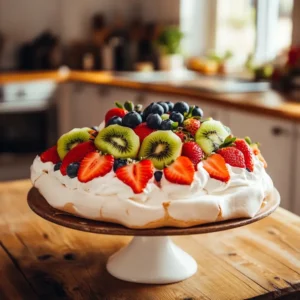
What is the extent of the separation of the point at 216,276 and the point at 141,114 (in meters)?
0.37

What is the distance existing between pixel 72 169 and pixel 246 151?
14.1 inches

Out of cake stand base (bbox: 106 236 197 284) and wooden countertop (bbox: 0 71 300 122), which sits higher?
wooden countertop (bbox: 0 71 300 122)

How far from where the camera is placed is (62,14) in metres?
5.00

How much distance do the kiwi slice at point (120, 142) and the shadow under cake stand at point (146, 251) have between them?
0.45 ft

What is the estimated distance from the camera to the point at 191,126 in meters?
1.29

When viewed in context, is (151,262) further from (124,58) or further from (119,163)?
(124,58)

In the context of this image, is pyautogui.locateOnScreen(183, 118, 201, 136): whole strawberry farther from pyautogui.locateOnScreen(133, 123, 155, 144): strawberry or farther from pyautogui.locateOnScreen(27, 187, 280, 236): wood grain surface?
pyautogui.locateOnScreen(27, 187, 280, 236): wood grain surface

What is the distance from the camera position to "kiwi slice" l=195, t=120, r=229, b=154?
49.4 inches

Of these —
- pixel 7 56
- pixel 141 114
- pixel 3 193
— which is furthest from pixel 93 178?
pixel 7 56

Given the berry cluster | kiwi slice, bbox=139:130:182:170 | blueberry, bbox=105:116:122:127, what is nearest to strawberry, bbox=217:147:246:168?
the berry cluster

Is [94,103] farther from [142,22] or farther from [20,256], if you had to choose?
[20,256]

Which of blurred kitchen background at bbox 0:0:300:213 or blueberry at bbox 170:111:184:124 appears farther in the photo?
blurred kitchen background at bbox 0:0:300:213

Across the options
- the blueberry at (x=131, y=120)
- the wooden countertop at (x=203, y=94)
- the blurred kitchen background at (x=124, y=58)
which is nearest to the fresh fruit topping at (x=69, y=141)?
the blueberry at (x=131, y=120)

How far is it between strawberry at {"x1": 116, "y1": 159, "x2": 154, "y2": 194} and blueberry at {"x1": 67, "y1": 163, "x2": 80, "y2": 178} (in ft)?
0.30
